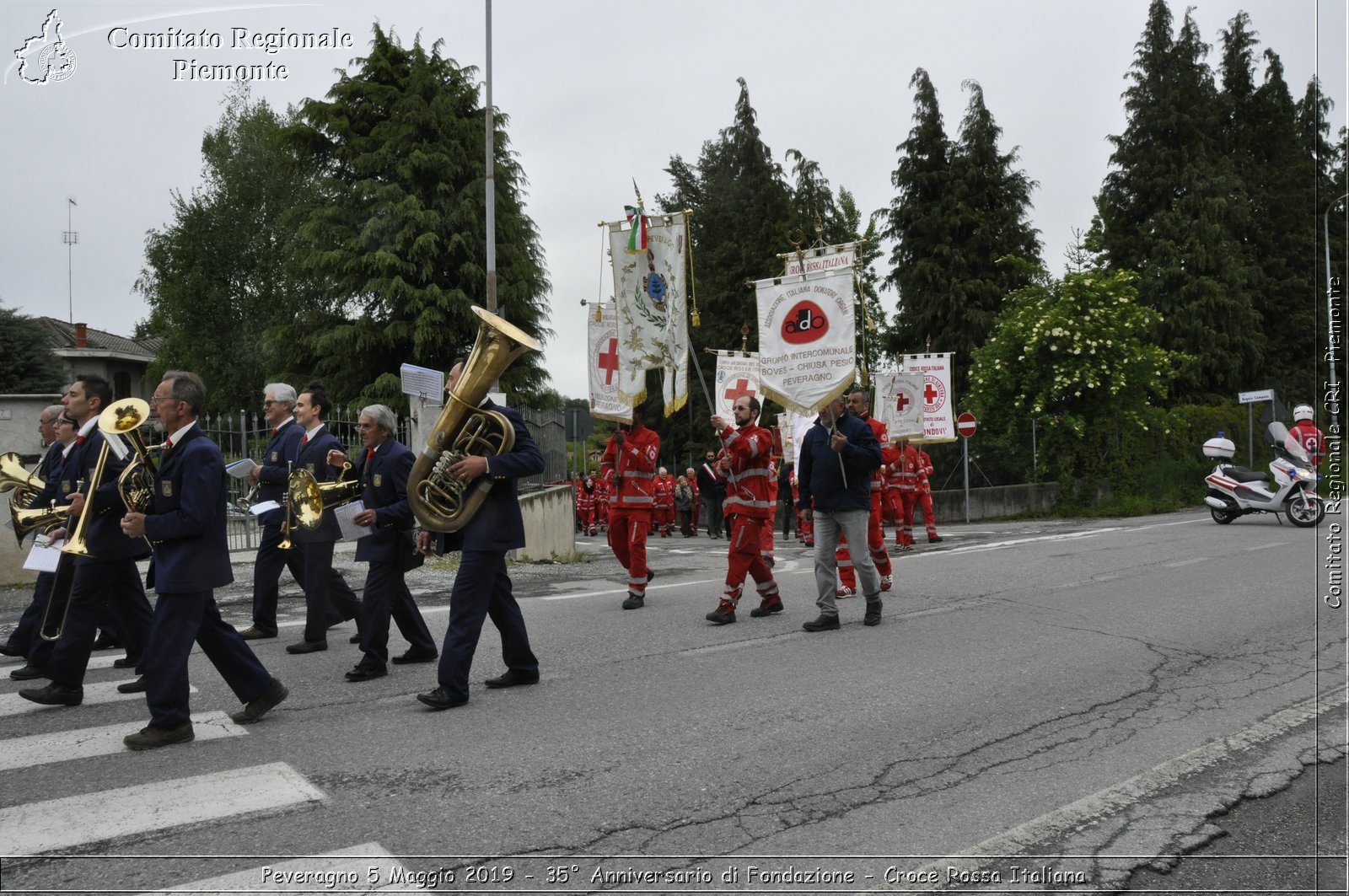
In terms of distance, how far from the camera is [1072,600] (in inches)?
375

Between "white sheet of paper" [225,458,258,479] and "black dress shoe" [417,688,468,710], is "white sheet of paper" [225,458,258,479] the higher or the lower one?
the higher one

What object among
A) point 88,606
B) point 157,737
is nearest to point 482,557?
point 157,737

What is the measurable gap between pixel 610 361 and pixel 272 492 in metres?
7.51

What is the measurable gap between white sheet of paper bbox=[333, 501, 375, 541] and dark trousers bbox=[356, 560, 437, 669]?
24 centimetres

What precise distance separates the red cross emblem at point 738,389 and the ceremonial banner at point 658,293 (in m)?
9.09

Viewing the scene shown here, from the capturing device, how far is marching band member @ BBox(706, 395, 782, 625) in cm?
879

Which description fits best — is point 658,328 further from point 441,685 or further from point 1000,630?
point 441,685

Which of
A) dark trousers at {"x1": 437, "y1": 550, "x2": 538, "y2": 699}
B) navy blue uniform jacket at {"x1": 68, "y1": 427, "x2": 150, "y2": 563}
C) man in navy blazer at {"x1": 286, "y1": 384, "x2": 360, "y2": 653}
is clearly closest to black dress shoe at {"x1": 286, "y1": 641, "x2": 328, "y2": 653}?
man in navy blazer at {"x1": 286, "y1": 384, "x2": 360, "y2": 653}

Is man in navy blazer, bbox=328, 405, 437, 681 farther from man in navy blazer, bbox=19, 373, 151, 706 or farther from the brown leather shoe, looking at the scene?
the brown leather shoe

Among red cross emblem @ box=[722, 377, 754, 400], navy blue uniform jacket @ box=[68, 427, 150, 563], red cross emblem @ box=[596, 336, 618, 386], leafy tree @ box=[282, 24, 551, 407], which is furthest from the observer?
leafy tree @ box=[282, 24, 551, 407]

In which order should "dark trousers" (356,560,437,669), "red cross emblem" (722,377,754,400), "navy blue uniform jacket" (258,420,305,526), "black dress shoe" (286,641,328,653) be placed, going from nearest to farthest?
"dark trousers" (356,560,437,669) < "black dress shoe" (286,641,328,653) < "navy blue uniform jacket" (258,420,305,526) < "red cross emblem" (722,377,754,400)

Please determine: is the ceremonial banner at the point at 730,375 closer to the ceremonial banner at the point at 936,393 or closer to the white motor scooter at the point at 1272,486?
the ceremonial banner at the point at 936,393

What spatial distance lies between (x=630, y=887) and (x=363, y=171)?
104ft

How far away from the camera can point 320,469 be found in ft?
25.7
